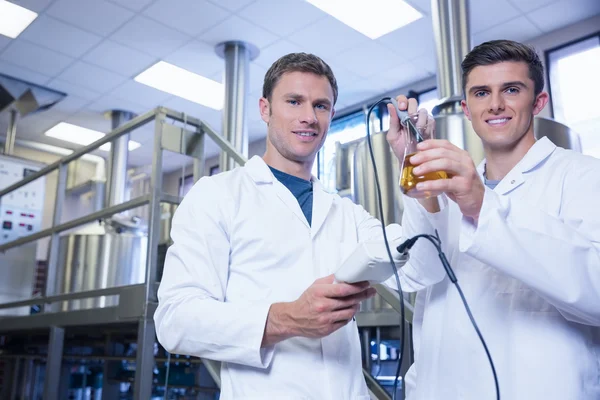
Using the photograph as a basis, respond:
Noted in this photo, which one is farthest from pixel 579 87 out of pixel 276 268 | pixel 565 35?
pixel 276 268

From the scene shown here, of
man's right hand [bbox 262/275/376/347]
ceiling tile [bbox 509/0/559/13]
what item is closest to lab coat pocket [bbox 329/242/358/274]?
man's right hand [bbox 262/275/376/347]

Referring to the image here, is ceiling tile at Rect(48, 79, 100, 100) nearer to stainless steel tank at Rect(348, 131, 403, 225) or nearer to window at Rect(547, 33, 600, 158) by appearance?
stainless steel tank at Rect(348, 131, 403, 225)

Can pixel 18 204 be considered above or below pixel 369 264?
above

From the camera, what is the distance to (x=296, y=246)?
3.60 feet

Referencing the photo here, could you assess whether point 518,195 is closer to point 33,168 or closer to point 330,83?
point 330,83

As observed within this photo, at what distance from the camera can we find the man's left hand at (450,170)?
2.38 feet

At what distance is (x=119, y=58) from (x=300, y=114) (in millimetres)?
3690

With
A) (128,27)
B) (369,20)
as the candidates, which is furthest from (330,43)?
(128,27)

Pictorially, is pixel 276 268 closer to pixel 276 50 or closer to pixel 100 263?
pixel 100 263

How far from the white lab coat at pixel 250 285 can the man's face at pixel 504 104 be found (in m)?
0.38

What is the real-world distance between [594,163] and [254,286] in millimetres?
646

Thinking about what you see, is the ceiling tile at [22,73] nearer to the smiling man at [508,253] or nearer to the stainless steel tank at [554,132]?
the stainless steel tank at [554,132]

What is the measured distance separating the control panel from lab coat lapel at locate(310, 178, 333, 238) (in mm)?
3908

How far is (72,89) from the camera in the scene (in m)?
4.96
